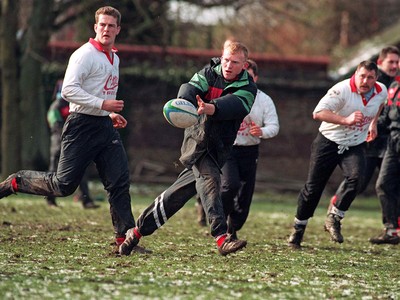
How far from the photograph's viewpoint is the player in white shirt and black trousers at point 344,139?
9875mm

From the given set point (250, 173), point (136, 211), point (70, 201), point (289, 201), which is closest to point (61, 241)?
point (250, 173)

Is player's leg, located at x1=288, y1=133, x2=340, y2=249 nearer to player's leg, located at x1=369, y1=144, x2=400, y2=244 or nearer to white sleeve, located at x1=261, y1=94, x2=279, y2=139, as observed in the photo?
white sleeve, located at x1=261, y1=94, x2=279, y2=139

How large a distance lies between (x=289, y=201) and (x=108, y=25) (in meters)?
12.5

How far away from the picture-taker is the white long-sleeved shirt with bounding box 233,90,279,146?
1028 cm

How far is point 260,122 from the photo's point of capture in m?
10.5

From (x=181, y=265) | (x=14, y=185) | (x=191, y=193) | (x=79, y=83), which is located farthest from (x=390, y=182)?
(x=14, y=185)

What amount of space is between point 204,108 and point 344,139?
2584 mm

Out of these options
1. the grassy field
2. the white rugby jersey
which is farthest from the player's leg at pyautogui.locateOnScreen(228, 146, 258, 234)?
the white rugby jersey

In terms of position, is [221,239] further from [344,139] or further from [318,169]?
[344,139]

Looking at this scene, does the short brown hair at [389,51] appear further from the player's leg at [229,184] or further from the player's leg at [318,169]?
the player's leg at [229,184]

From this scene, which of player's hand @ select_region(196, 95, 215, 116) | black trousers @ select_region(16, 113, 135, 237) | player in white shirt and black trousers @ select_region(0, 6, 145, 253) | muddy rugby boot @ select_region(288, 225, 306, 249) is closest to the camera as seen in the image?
player's hand @ select_region(196, 95, 215, 116)

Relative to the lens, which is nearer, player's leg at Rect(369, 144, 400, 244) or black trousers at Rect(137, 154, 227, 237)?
black trousers at Rect(137, 154, 227, 237)

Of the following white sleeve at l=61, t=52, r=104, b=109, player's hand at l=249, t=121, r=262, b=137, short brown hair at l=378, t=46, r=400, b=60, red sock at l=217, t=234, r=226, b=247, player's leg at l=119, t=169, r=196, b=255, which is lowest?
red sock at l=217, t=234, r=226, b=247

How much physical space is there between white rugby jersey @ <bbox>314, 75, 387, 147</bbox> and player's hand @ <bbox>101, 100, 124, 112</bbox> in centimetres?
250
